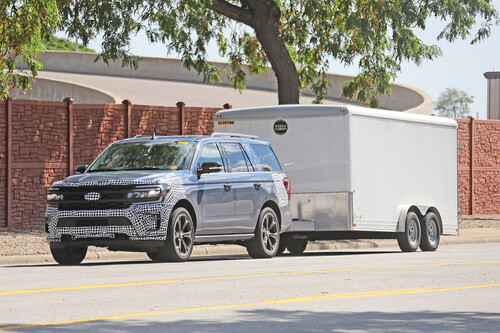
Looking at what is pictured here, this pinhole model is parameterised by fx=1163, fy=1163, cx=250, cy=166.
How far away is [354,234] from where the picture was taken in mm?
22078

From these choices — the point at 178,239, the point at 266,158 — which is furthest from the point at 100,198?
the point at 266,158

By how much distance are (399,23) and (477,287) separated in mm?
16492

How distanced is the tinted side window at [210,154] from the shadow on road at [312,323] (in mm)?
8071

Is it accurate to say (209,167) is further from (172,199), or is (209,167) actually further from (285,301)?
(285,301)

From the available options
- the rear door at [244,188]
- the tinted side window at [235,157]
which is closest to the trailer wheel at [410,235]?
the rear door at [244,188]

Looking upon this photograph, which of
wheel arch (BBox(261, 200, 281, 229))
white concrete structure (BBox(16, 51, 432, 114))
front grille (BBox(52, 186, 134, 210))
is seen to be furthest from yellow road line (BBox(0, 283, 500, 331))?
white concrete structure (BBox(16, 51, 432, 114))

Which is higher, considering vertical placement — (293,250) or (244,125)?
(244,125)

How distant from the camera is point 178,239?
1777 centimetres

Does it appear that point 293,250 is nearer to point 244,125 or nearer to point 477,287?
point 244,125

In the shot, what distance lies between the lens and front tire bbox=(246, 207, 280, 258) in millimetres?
19672

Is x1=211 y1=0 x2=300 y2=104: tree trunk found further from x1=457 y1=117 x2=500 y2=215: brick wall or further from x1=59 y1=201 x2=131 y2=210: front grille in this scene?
x1=59 y1=201 x2=131 y2=210: front grille

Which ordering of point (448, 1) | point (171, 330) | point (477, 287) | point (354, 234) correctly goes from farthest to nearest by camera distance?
point (448, 1), point (354, 234), point (477, 287), point (171, 330)

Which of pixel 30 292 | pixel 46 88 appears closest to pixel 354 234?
pixel 30 292

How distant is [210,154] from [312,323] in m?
9.22
